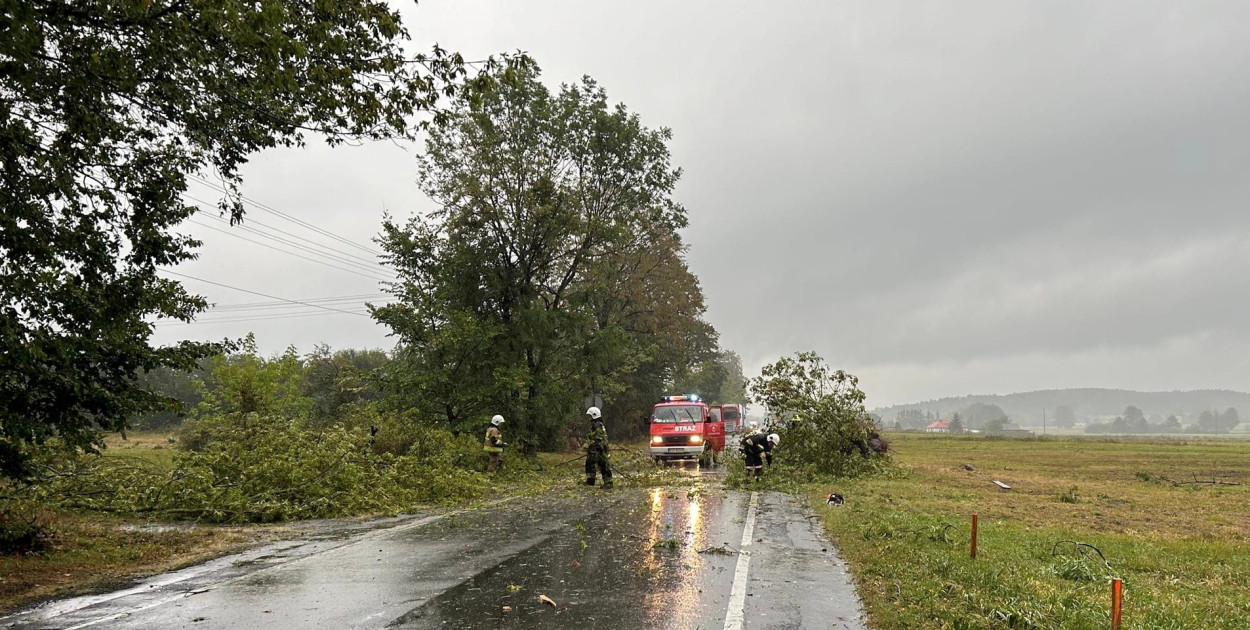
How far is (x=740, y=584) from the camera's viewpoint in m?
7.29

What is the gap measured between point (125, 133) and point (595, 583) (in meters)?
7.45

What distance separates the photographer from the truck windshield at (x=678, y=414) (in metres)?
25.1

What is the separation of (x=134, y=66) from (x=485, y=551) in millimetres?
6698

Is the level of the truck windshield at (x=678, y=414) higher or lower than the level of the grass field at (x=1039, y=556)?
higher

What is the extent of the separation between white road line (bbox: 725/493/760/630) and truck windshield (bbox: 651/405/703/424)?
13.0 metres

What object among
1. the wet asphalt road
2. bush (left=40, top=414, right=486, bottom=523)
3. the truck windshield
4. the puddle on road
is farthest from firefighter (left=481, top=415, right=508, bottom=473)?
the puddle on road

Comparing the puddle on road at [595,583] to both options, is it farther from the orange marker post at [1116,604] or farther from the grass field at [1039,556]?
the orange marker post at [1116,604]

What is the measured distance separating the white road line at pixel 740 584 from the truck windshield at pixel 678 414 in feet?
42.6

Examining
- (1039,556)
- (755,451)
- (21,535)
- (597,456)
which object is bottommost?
(1039,556)

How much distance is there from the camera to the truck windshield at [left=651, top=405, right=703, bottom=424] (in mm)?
25141

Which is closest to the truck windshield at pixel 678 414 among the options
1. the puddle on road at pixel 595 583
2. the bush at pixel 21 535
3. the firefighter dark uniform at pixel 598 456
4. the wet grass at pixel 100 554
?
the firefighter dark uniform at pixel 598 456

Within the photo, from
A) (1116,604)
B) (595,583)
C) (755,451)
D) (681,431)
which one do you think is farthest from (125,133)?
(681,431)

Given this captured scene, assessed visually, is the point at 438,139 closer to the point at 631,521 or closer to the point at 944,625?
the point at 631,521

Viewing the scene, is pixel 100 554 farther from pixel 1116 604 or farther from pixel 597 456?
pixel 1116 604
